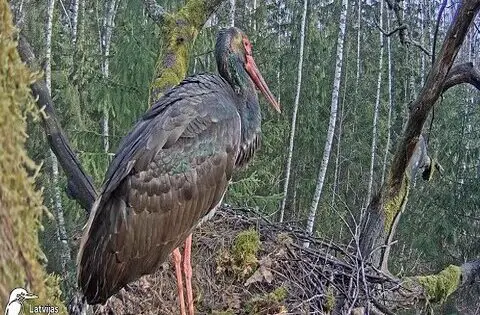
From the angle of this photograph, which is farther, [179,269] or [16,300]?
[179,269]

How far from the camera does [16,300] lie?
0.86 meters

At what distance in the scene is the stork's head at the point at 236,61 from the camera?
414 cm

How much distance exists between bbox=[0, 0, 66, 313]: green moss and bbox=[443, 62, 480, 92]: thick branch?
386cm

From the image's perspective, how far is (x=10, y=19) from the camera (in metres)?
0.95

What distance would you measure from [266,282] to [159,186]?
1182 millimetres

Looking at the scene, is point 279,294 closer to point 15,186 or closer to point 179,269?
point 179,269

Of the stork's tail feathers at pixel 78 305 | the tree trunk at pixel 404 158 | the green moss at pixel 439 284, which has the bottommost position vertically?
the green moss at pixel 439 284

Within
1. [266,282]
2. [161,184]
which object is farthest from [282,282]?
[161,184]

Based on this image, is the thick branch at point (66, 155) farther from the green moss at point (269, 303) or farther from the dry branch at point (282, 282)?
the green moss at point (269, 303)

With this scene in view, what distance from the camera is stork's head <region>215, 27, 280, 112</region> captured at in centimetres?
414

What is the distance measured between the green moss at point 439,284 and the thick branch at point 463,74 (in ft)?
4.41

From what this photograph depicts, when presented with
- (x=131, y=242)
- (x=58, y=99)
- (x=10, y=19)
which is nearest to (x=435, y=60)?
(x=131, y=242)

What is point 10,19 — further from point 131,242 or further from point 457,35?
point 457,35

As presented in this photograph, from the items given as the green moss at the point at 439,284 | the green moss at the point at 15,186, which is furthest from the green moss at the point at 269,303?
the green moss at the point at 15,186
